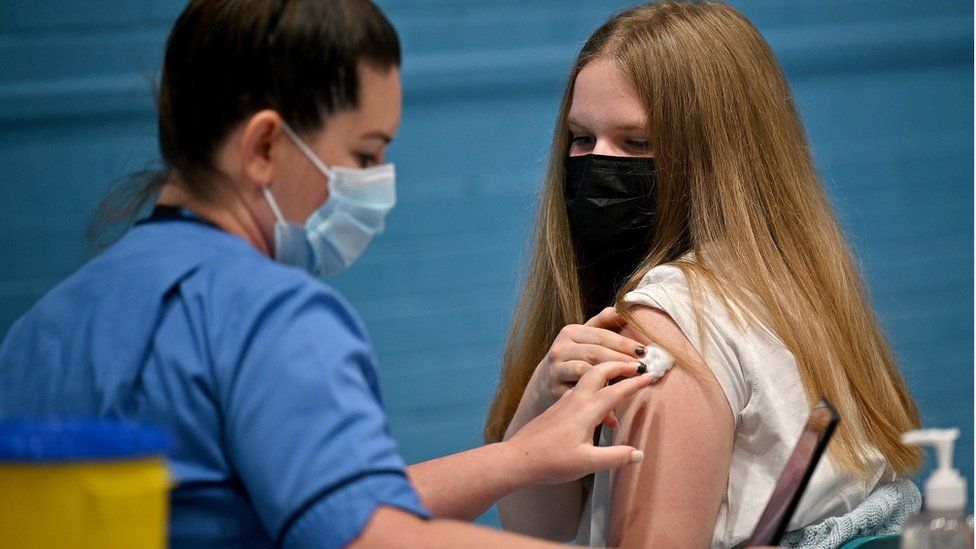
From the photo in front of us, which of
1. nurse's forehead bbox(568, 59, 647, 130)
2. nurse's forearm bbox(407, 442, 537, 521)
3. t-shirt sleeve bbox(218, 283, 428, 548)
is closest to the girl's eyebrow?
nurse's forehead bbox(568, 59, 647, 130)

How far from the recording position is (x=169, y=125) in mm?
1049

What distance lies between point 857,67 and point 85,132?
7.04 feet

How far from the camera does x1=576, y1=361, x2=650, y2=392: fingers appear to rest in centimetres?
127

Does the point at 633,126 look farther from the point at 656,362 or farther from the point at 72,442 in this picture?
the point at 72,442

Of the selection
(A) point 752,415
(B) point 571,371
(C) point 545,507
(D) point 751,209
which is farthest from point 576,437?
(D) point 751,209

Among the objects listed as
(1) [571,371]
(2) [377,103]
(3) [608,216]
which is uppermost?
(2) [377,103]

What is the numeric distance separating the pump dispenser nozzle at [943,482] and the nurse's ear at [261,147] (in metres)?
0.60

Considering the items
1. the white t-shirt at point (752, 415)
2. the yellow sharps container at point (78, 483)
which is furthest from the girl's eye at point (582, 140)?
the yellow sharps container at point (78, 483)

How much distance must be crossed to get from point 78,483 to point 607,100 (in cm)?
99

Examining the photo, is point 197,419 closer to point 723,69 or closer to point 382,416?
point 382,416

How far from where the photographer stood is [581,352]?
4.53 ft

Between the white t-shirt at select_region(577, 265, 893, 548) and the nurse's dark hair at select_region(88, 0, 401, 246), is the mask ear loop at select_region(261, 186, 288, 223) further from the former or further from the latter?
the white t-shirt at select_region(577, 265, 893, 548)

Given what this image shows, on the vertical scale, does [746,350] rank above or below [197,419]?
below

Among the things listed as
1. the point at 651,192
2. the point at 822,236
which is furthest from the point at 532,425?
the point at 822,236
